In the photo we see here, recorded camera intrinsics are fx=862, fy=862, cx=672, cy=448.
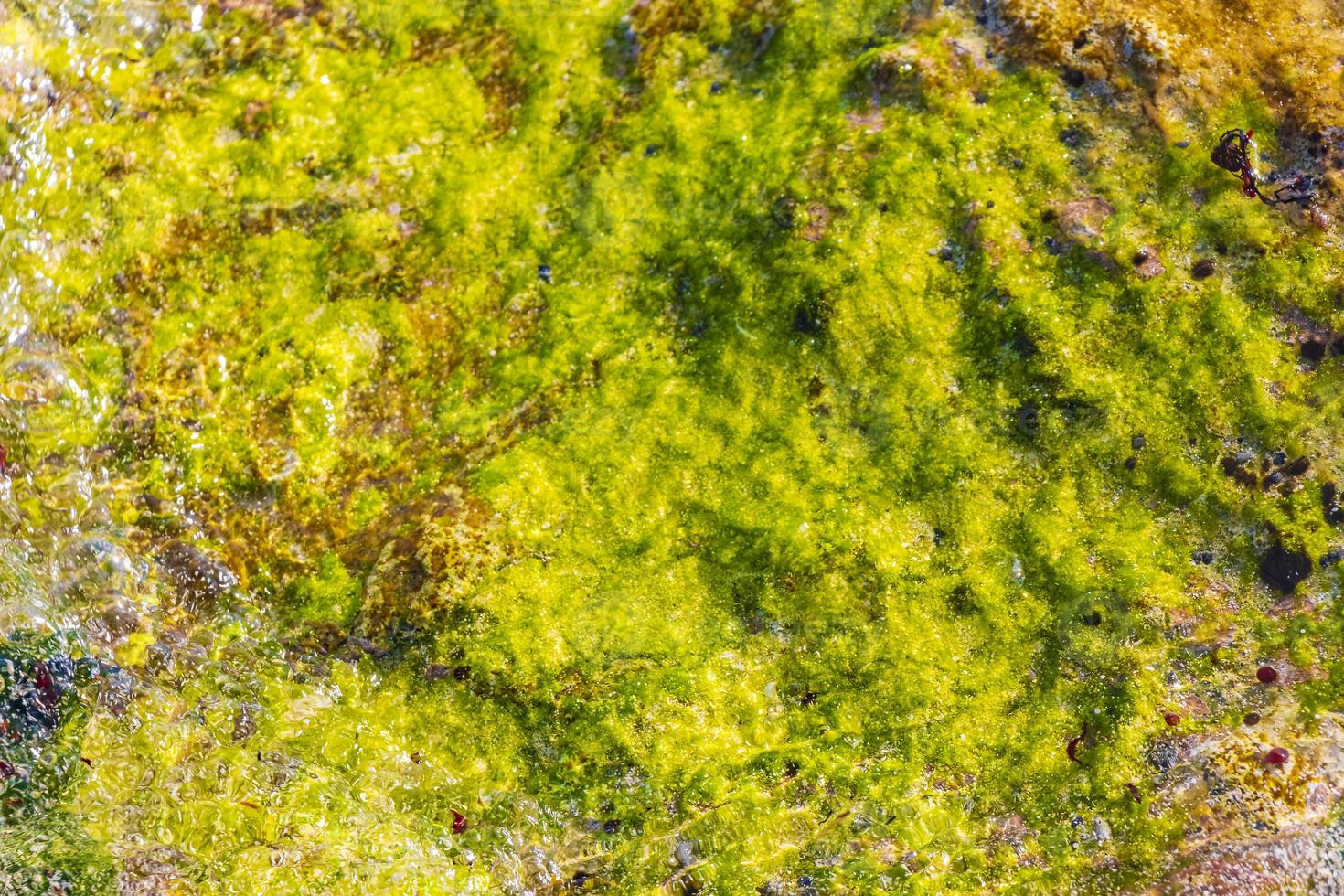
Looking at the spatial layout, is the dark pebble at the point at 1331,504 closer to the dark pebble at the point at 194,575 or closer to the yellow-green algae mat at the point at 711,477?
the yellow-green algae mat at the point at 711,477

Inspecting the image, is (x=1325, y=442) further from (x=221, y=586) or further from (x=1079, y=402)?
(x=221, y=586)

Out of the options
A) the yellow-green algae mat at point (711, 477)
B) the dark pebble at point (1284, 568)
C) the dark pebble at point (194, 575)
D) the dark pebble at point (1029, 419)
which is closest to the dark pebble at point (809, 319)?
the yellow-green algae mat at point (711, 477)

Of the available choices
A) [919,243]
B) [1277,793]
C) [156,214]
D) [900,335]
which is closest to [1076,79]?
[919,243]

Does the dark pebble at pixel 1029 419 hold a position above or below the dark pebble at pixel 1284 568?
above

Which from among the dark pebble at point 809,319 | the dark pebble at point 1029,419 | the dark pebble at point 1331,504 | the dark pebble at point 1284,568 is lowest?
the dark pebble at point 1284,568

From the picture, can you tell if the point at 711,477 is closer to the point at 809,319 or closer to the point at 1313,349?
the point at 809,319

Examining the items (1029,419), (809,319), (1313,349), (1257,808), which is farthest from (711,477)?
(1313,349)

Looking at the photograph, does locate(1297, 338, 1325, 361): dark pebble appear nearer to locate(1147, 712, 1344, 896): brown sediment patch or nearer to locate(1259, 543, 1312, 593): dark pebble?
locate(1259, 543, 1312, 593): dark pebble
